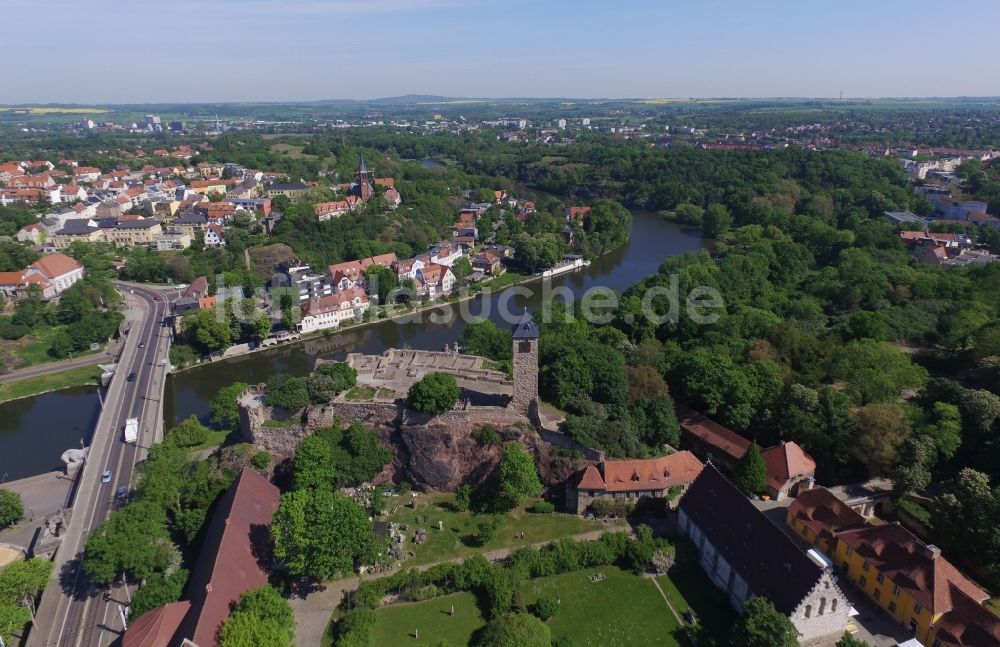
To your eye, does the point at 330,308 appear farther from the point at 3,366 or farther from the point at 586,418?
the point at 586,418

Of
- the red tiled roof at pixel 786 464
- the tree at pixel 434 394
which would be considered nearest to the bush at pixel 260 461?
the tree at pixel 434 394

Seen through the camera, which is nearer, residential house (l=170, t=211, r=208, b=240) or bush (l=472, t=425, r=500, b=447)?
bush (l=472, t=425, r=500, b=447)

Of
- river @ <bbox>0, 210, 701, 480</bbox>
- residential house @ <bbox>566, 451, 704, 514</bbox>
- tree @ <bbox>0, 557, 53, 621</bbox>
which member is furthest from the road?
residential house @ <bbox>566, 451, 704, 514</bbox>

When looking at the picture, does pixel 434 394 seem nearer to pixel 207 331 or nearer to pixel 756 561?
pixel 756 561

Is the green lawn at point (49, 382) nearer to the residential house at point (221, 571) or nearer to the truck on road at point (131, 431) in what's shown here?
the truck on road at point (131, 431)

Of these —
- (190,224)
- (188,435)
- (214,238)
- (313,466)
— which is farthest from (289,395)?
(190,224)

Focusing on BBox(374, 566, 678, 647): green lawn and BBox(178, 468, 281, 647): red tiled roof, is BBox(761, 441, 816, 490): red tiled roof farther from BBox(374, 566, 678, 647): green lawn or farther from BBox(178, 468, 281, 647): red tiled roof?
BBox(178, 468, 281, 647): red tiled roof

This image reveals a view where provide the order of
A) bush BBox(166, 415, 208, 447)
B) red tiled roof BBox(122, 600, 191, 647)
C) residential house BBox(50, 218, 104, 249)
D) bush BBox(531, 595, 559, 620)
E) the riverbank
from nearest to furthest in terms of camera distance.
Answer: red tiled roof BBox(122, 600, 191, 647) < bush BBox(531, 595, 559, 620) < bush BBox(166, 415, 208, 447) < the riverbank < residential house BBox(50, 218, 104, 249)
